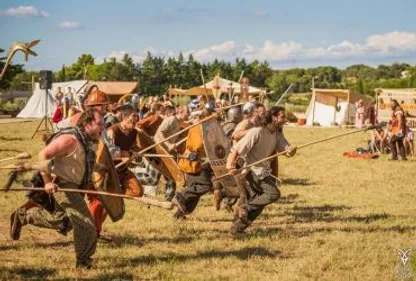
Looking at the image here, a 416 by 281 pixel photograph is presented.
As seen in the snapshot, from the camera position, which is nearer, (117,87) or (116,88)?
(116,88)

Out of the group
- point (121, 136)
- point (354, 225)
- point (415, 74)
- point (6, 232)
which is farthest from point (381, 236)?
point (415, 74)

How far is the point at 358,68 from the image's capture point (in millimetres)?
→ 121625

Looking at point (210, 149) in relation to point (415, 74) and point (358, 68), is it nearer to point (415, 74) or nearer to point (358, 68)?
point (415, 74)

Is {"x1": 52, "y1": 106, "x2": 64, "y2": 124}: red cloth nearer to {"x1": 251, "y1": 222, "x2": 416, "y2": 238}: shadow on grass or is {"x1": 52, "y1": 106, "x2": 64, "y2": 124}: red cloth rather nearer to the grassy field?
the grassy field

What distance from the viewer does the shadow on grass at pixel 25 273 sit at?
598cm

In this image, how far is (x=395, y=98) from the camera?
30.1 m

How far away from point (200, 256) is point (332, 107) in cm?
3315

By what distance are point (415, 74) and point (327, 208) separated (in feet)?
131

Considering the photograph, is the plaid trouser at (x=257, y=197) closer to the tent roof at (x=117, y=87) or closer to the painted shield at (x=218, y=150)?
the painted shield at (x=218, y=150)

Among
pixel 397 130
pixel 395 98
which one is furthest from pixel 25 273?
pixel 395 98

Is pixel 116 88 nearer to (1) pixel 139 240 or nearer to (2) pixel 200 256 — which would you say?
(1) pixel 139 240

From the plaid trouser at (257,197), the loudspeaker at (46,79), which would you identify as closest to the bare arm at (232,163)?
the plaid trouser at (257,197)

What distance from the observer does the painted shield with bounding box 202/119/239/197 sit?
8691mm

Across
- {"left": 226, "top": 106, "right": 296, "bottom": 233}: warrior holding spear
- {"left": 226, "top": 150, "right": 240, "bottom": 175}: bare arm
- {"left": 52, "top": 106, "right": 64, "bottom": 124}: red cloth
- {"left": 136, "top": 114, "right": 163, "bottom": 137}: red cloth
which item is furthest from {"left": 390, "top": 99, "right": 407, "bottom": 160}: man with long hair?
{"left": 226, "top": 150, "right": 240, "bottom": 175}: bare arm
